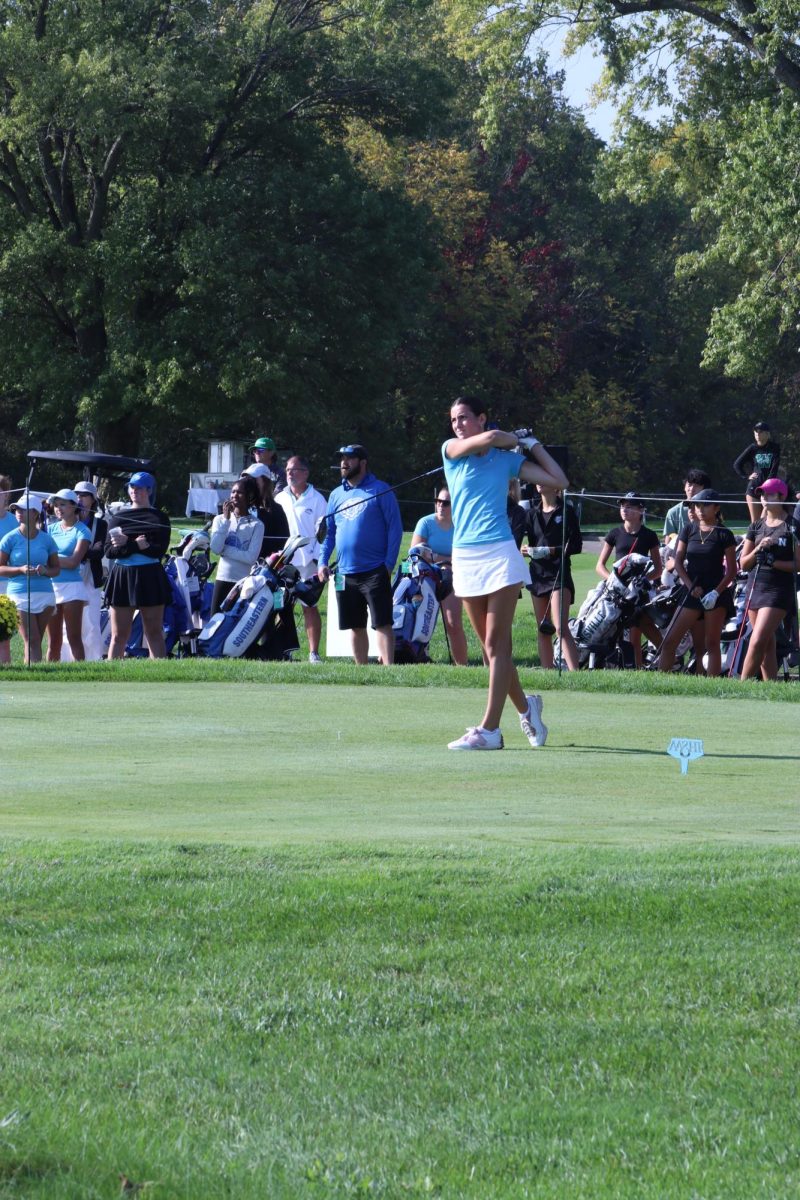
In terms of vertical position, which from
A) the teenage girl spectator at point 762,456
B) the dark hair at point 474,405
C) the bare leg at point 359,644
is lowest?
the bare leg at point 359,644

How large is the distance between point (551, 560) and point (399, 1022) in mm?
11726

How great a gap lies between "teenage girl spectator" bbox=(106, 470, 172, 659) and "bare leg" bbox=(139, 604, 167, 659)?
3 centimetres

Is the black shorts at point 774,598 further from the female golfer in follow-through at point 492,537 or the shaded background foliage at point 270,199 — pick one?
the shaded background foliage at point 270,199

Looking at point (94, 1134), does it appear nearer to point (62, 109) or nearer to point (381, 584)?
point (381, 584)

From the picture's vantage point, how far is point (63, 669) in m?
14.3

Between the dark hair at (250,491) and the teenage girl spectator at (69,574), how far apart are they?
1.60 meters

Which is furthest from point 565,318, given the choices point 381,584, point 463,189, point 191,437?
point 381,584

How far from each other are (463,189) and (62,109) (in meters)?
21.5

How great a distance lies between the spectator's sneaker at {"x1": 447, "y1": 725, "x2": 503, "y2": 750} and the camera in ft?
30.1

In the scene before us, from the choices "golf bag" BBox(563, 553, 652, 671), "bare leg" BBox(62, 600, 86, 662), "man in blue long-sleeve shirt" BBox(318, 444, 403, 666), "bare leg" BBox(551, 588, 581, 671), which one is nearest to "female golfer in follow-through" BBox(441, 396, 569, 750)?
"man in blue long-sleeve shirt" BBox(318, 444, 403, 666)

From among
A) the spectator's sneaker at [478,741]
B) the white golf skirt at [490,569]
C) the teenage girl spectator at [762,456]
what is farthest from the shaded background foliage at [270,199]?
the spectator's sneaker at [478,741]

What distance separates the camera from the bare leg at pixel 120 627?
16.0 meters

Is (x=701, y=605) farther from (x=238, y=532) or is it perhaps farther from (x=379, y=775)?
(x=379, y=775)

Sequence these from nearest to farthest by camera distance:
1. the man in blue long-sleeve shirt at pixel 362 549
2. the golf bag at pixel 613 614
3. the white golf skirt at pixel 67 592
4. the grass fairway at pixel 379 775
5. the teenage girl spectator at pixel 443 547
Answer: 1. the grass fairway at pixel 379 775
2. the man in blue long-sleeve shirt at pixel 362 549
3. the white golf skirt at pixel 67 592
4. the golf bag at pixel 613 614
5. the teenage girl spectator at pixel 443 547
